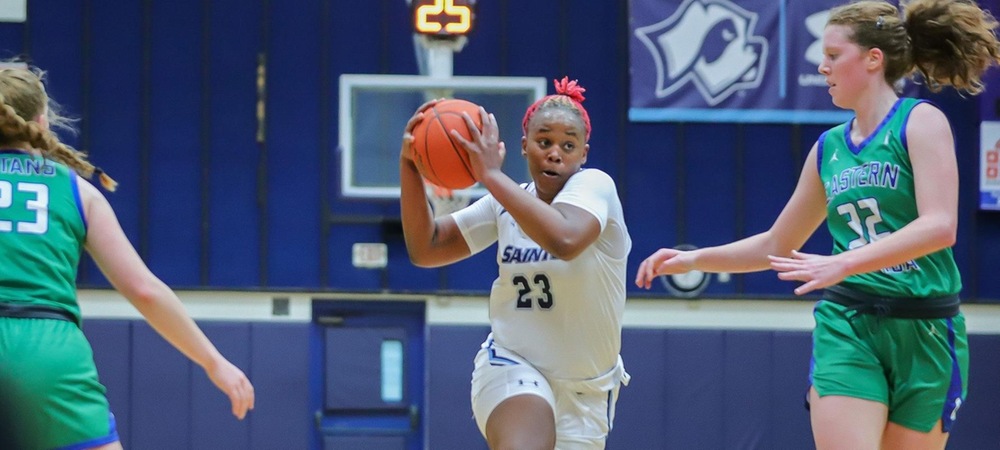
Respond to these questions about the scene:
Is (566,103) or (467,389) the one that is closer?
(566,103)

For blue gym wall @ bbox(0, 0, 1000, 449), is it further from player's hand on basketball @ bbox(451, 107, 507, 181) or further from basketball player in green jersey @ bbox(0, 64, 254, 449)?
basketball player in green jersey @ bbox(0, 64, 254, 449)

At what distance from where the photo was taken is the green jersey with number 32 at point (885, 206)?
141 inches

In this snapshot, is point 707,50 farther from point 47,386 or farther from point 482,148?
point 47,386

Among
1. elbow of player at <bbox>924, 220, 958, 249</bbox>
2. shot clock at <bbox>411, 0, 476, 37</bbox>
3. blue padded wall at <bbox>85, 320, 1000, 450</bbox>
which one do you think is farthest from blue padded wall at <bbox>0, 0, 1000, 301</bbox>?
elbow of player at <bbox>924, 220, 958, 249</bbox>

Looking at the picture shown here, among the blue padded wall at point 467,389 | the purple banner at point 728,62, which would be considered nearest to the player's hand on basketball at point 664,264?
the blue padded wall at point 467,389

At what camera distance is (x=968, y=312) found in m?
8.24

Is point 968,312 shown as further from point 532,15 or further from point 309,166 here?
point 309,166

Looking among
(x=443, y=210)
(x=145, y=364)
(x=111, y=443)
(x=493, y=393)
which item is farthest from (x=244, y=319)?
(x=111, y=443)

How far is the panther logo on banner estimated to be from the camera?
812cm

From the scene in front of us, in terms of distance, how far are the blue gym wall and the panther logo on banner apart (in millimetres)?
293

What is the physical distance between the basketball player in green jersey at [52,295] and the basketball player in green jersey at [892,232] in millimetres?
1639

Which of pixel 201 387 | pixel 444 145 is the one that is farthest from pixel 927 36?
pixel 201 387

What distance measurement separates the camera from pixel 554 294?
395 cm

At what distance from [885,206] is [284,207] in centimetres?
519
